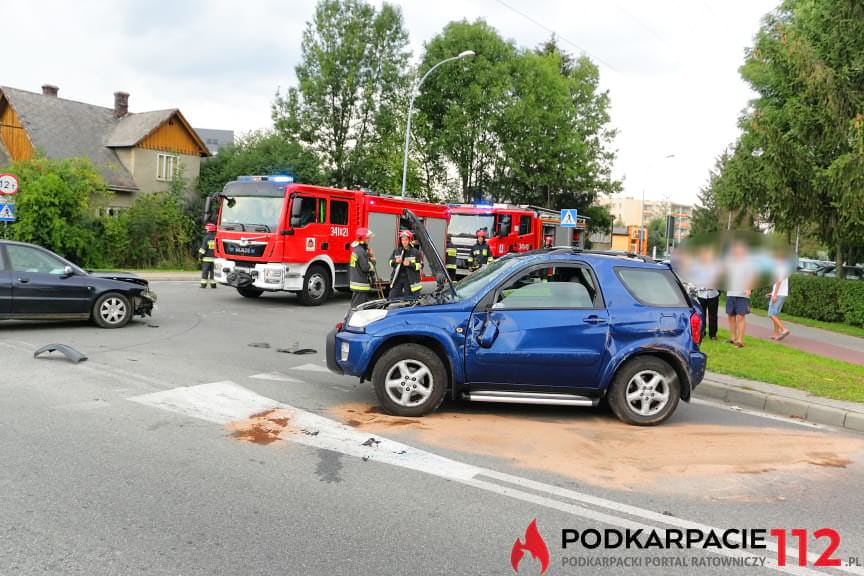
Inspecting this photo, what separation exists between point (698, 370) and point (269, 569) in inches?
188

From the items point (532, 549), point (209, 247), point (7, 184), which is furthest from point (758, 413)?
point (7, 184)

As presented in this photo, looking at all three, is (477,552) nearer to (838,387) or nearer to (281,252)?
(838,387)

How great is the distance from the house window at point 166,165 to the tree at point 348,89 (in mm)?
7733

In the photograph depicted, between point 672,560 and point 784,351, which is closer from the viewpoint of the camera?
point 672,560

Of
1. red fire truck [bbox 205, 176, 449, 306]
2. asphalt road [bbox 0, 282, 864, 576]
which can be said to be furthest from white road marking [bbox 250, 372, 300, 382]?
red fire truck [bbox 205, 176, 449, 306]

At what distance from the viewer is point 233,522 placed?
13.2ft

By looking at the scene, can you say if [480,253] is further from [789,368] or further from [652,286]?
[652,286]

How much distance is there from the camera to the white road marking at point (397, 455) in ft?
14.3

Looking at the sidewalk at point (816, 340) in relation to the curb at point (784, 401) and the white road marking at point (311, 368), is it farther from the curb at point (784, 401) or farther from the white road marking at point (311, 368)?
the white road marking at point (311, 368)

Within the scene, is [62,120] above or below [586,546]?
above

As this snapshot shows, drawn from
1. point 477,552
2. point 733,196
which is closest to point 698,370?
point 477,552

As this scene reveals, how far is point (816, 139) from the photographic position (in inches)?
785

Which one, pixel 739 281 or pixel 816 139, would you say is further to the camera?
pixel 816 139

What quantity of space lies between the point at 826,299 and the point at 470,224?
10.7 meters
